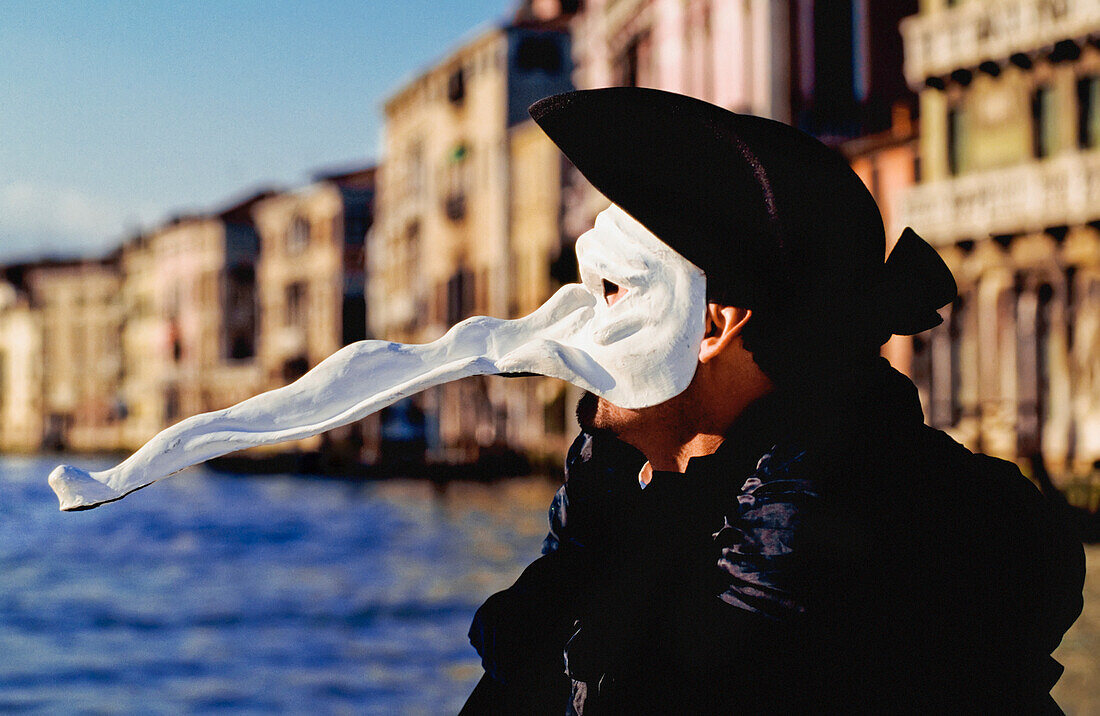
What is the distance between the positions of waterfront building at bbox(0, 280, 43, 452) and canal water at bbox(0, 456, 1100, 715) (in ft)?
144

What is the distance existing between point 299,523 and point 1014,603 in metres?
26.1

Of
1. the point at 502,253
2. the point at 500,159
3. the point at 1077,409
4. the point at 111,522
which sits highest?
the point at 500,159

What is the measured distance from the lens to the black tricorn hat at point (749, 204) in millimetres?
1220

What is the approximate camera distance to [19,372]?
7306cm

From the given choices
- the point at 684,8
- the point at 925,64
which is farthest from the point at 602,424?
the point at 684,8

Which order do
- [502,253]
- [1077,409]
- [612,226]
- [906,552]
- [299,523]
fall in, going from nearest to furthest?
[906,552] < [612,226] < [1077,409] < [299,523] < [502,253]

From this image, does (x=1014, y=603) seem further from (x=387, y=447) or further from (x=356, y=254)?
(x=356, y=254)

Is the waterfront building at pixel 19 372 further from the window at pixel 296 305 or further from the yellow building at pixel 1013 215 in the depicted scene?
the yellow building at pixel 1013 215

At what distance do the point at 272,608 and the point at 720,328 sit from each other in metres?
13.9

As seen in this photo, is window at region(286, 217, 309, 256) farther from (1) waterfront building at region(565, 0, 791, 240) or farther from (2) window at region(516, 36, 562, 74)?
(1) waterfront building at region(565, 0, 791, 240)

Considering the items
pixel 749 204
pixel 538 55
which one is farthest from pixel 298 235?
pixel 749 204

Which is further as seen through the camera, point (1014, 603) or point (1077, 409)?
point (1077, 409)

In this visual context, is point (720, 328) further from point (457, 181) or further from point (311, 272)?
point (311, 272)

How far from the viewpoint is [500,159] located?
34406 mm
